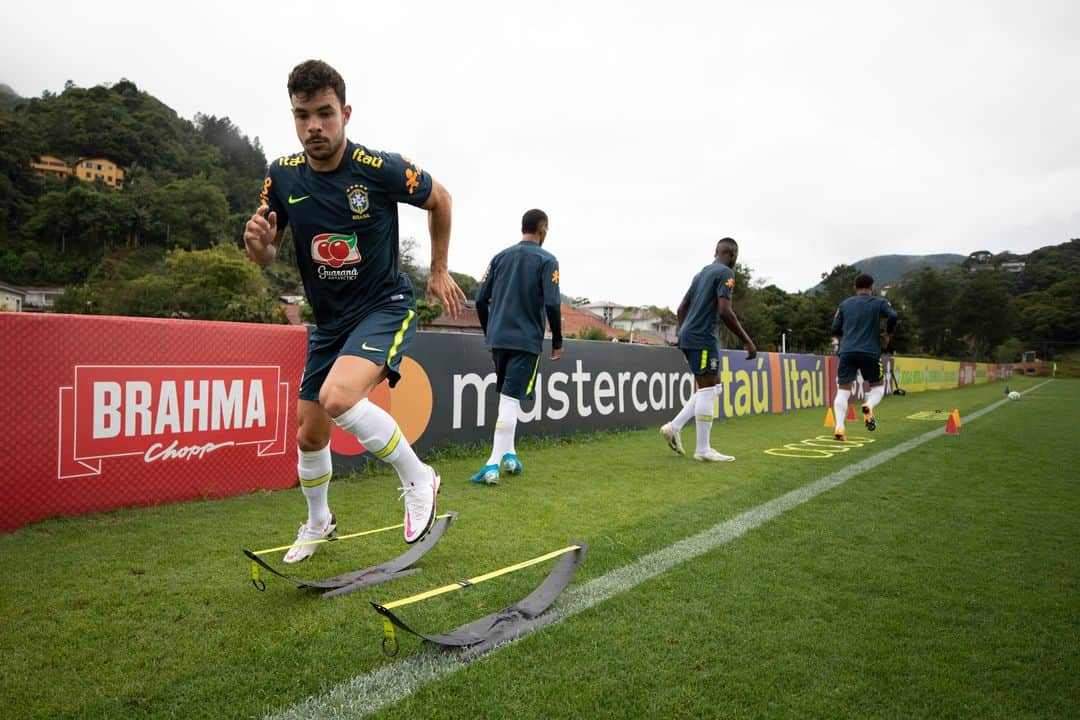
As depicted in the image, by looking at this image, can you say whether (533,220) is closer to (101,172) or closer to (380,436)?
(380,436)

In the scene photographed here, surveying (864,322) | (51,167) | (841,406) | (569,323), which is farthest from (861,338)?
(51,167)

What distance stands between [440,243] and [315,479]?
1.40 meters

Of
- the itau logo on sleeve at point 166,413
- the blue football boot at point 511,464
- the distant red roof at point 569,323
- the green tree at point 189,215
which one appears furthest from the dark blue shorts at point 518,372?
the green tree at point 189,215

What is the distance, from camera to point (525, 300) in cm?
550

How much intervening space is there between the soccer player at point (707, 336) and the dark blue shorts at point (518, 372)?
197cm

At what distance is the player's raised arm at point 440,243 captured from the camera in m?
3.10

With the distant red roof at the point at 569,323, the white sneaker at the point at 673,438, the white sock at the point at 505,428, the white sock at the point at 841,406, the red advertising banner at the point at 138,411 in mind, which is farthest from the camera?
the distant red roof at the point at 569,323

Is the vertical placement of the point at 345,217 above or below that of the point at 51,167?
below

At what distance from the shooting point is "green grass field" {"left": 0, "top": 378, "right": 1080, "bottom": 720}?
1783 millimetres

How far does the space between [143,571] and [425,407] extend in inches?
137

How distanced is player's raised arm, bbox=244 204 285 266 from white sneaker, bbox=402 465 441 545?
131cm

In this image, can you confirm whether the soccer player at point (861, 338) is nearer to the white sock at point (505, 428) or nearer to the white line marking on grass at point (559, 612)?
the white line marking on grass at point (559, 612)

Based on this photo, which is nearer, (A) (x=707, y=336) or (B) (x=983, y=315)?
(A) (x=707, y=336)

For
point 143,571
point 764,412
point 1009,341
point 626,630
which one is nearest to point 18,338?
point 143,571
